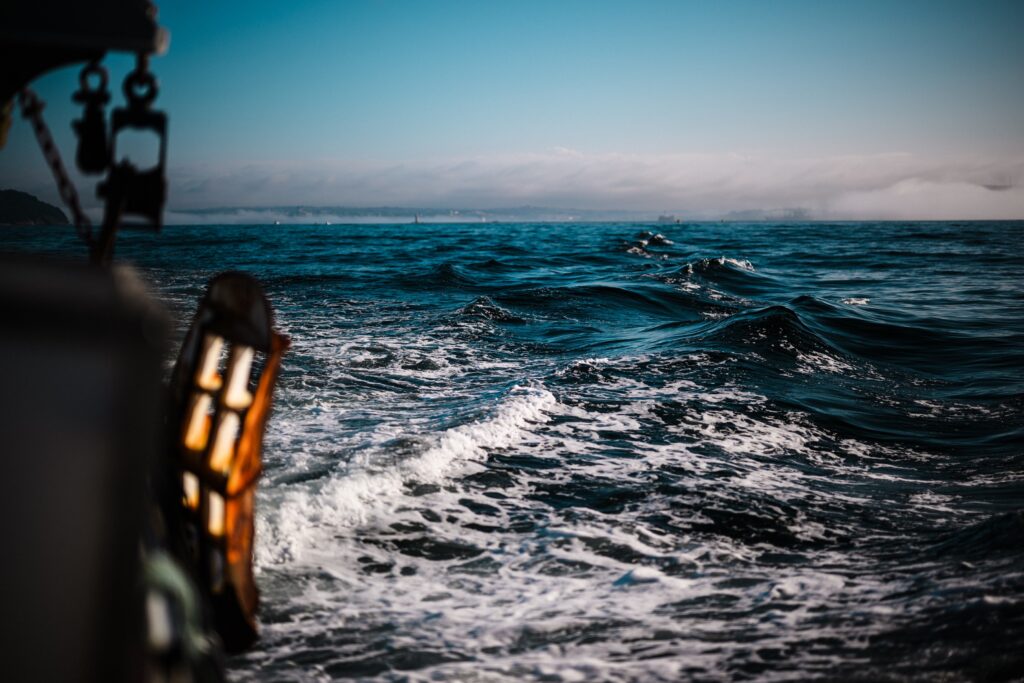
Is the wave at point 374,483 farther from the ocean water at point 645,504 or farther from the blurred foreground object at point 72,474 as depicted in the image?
the blurred foreground object at point 72,474

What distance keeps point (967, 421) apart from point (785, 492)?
483 cm

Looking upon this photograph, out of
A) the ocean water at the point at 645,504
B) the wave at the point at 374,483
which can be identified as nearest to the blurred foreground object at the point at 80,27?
the ocean water at the point at 645,504

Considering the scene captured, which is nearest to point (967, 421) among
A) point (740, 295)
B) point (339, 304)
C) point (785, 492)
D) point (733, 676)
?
point (785, 492)

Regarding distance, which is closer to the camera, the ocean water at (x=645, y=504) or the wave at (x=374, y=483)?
the ocean water at (x=645, y=504)

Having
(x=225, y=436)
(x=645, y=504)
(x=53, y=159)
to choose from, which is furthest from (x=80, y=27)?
(x=645, y=504)

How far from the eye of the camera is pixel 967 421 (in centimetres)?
931

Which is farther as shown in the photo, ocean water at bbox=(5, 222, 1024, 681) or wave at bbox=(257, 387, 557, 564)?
wave at bbox=(257, 387, 557, 564)

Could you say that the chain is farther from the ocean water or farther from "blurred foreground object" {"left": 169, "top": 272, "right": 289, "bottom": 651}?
the ocean water

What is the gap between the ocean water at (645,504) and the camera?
3814 millimetres

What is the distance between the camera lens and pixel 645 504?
20.3 ft

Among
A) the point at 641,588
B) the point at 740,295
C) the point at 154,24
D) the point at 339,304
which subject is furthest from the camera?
the point at 740,295

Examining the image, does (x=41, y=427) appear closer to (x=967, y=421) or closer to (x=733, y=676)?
(x=733, y=676)

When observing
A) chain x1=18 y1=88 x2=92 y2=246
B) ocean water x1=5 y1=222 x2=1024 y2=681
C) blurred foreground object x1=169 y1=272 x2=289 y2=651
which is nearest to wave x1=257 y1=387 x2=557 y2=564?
ocean water x1=5 y1=222 x2=1024 y2=681

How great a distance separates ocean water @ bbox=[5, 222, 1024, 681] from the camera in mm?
3814
